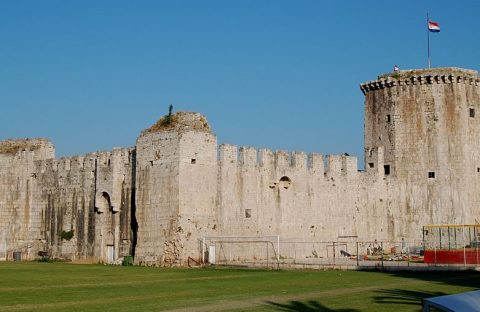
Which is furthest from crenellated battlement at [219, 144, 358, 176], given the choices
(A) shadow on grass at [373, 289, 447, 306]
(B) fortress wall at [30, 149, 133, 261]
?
(A) shadow on grass at [373, 289, 447, 306]

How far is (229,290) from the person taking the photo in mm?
19000

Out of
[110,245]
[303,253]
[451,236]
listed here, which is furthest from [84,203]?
[451,236]

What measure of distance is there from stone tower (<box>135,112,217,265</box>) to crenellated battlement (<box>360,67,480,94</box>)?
15860 mm

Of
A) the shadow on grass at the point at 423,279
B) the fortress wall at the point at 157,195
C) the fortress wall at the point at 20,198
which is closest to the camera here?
the shadow on grass at the point at 423,279

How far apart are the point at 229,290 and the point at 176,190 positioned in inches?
566

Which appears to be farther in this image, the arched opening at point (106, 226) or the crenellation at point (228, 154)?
the arched opening at point (106, 226)

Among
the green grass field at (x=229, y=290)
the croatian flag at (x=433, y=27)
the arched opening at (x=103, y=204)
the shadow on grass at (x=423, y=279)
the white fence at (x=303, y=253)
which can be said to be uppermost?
the croatian flag at (x=433, y=27)

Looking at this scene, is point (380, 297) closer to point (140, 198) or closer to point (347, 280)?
point (347, 280)

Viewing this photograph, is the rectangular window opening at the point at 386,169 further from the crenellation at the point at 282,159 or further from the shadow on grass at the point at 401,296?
the shadow on grass at the point at 401,296

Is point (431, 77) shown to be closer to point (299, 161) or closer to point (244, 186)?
point (299, 161)

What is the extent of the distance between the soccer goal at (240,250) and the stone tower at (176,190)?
591 millimetres

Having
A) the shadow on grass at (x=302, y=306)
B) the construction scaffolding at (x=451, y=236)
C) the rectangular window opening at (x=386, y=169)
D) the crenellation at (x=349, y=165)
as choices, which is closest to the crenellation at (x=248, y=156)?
the crenellation at (x=349, y=165)

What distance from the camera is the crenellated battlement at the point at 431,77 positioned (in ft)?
146

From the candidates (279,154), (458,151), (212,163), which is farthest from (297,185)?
A: (458,151)
